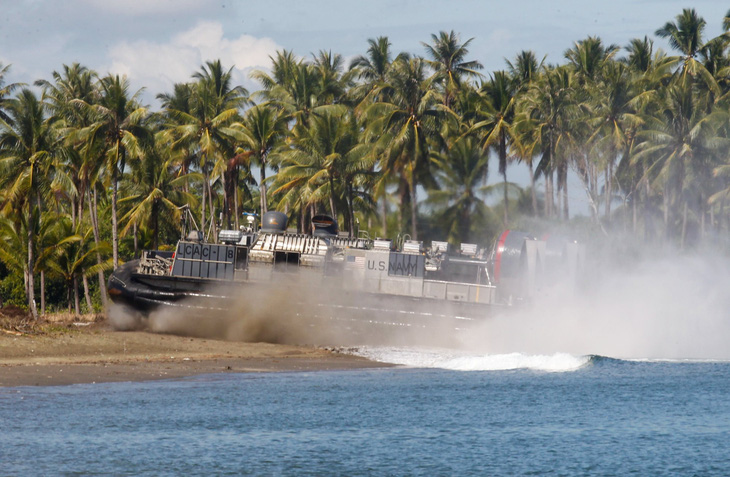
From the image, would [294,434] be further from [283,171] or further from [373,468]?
[283,171]

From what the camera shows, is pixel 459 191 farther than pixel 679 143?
Yes

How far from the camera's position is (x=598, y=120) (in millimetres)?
57438

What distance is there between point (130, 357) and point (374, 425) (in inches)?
453

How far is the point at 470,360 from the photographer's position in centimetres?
3166

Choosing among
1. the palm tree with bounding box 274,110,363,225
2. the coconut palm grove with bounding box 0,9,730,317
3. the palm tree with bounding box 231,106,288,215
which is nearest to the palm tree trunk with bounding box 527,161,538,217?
the coconut palm grove with bounding box 0,9,730,317

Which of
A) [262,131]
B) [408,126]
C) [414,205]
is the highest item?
[408,126]

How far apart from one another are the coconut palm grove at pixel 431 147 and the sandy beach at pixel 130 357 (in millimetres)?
15479

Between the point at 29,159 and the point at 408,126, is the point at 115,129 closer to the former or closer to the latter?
the point at 29,159

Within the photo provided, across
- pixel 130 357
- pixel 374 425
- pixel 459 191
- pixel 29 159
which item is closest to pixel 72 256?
pixel 29 159

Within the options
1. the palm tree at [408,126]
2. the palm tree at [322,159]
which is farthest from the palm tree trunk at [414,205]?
the palm tree at [322,159]

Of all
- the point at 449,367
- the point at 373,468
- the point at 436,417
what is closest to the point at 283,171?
the point at 449,367

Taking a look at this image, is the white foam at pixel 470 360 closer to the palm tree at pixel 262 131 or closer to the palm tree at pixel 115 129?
the palm tree at pixel 115 129

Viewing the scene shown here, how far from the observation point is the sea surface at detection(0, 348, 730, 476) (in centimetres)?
1805

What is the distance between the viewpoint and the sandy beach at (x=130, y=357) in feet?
84.8
